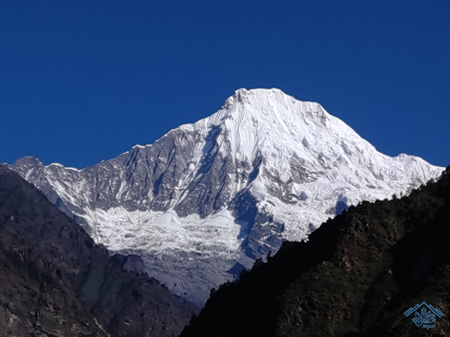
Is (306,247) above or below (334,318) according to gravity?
above

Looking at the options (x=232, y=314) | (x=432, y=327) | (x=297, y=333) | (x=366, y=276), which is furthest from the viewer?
(x=232, y=314)

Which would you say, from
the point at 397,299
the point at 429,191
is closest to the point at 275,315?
the point at 397,299

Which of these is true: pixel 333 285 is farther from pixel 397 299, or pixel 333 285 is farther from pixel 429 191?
pixel 429 191

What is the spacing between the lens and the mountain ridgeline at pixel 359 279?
383 feet

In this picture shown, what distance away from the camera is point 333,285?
124m

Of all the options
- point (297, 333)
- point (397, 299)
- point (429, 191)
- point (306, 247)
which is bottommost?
point (297, 333)

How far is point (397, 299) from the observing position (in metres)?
119

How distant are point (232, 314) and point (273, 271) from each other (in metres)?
8.49

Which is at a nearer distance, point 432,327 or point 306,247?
point 432,327

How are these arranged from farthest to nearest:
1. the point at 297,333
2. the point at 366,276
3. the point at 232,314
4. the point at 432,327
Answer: the point at 232,314 → the point at 366,276 → the point at 297,333 → the point at 432,327

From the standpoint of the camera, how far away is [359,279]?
126562mm

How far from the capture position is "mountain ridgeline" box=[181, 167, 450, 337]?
117 m

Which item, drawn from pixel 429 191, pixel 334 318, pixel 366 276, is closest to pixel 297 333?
pixel 334 318

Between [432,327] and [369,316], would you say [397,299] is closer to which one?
[369,316]
